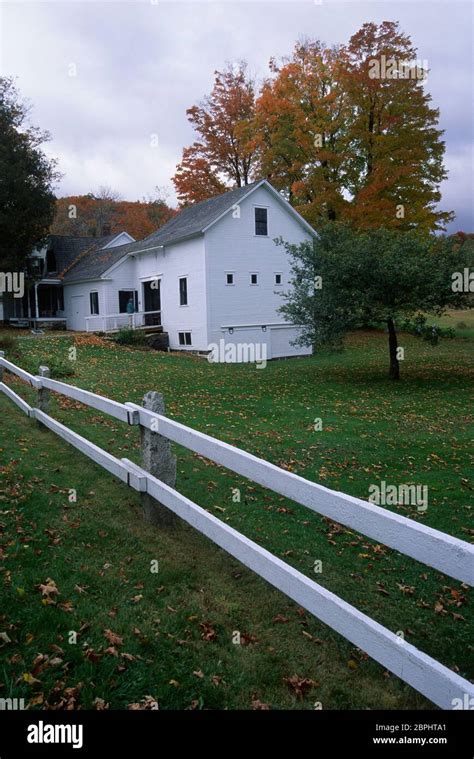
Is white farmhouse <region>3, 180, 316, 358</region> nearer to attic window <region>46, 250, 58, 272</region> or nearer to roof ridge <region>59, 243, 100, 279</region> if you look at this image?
roof ridge <region>59, 243, 100, 279</region>

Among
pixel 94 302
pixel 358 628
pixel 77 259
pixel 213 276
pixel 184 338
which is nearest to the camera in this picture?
pixel 358 628

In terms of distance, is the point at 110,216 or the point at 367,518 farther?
the point at 110,216

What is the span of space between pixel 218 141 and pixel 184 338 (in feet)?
65.0

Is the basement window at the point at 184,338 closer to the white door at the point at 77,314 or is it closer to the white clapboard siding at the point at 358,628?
the white door at the point at 77,314

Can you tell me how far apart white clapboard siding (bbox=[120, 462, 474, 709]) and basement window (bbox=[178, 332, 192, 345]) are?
2258 cm

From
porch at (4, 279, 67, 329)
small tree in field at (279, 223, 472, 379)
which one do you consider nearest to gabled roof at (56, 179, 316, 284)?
porch at (4, 279, 67, 329)

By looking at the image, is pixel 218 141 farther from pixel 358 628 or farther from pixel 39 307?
pixel 358 628

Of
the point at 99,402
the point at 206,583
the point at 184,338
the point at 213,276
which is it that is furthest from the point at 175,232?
the point at 206,583

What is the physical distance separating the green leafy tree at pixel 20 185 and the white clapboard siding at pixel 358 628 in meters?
30.2

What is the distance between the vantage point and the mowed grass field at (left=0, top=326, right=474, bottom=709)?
284cm

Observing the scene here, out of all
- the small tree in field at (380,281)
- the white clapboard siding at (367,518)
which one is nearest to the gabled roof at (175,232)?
the small tree in field at (380,281)

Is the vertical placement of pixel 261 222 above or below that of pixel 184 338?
above

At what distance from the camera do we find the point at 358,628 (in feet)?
7.97

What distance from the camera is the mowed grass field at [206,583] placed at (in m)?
2.84
